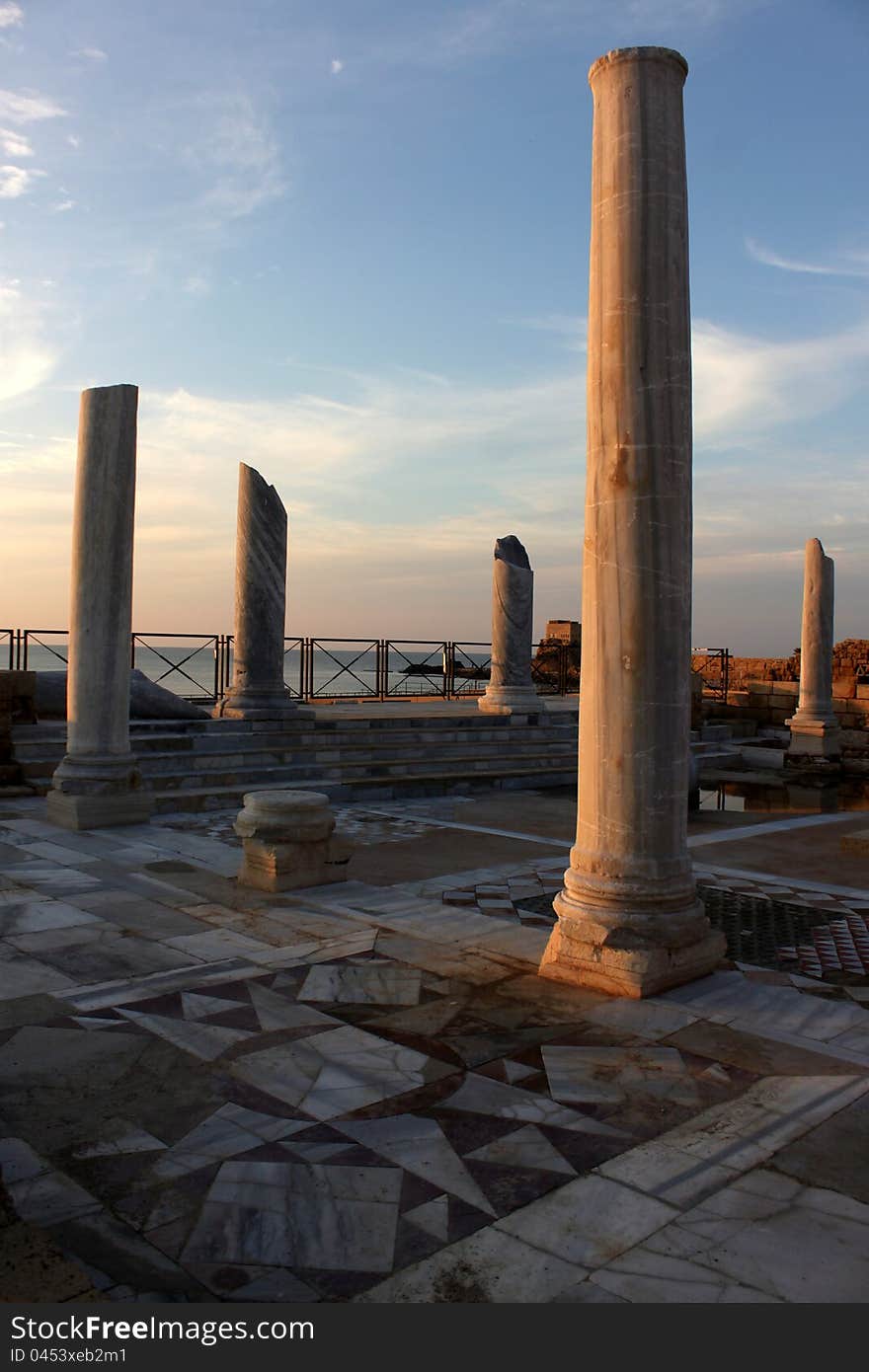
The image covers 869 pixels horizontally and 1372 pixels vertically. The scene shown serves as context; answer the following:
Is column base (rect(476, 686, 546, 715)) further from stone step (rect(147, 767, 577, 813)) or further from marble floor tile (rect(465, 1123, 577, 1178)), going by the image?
marble floor tile (rect(465, 1123, 577, 1178))

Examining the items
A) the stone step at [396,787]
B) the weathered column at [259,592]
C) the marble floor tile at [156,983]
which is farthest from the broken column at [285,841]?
the weathered column at [259,592]

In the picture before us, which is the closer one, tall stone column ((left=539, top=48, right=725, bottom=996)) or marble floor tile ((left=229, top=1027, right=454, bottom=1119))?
marble floor tile ((left=229, top=1027, right=454, bottom=1119))

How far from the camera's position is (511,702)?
17.5 metres

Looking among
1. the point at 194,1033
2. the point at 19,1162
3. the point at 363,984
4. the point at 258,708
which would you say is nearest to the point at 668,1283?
the point at 19,1162

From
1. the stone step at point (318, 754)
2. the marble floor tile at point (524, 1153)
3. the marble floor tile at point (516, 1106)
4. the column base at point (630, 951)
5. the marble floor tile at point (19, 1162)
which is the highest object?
the stone step at point (318, 754)

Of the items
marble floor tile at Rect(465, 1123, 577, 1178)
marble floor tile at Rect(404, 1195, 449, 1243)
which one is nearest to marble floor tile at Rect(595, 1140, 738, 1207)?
marble floor tile at Rect(465, 1123, 577, 1178)

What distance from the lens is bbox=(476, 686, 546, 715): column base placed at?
Answer: 17.4m

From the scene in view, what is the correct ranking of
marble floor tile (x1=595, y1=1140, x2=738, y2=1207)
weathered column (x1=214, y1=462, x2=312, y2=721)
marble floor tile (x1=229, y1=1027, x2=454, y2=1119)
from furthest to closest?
weathered column (x1=214, y1=462, x2=312, y2=721) < marble floor tile (x1=229, y1=1027, x2=454, y2=1119) < marble floor tile (x1=595, y1=1140, x2=738, y2=1207)

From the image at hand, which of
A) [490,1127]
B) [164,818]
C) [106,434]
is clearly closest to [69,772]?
[164,818]

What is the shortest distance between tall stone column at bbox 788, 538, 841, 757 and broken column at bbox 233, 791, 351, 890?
13655 millimetres

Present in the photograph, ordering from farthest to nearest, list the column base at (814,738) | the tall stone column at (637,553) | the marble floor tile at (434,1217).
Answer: the column base at (814,738)
the tall stone column at (637,553)
the marble floor tile at (434,1217)

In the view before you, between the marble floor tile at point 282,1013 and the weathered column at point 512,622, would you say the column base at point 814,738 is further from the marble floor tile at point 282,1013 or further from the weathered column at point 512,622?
the marble floor tile at point 282,1013

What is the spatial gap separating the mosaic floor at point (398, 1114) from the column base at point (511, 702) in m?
11.2

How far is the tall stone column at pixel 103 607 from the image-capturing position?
32.0 feet
